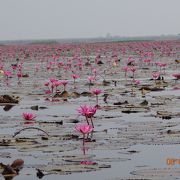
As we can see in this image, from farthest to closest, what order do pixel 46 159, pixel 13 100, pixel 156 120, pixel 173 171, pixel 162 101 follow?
1. pixel 13 100
2. pixel 162 101
3. pixel 156 120
4. pixel 46 159
5. pixel 173 171

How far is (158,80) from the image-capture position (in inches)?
528

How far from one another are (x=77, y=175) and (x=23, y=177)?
46 cm

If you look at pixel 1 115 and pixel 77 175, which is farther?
pixel 1 115

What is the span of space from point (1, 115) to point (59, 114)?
929mm

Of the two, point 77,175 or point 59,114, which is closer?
point 77,175

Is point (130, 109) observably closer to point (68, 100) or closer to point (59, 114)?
point (59, 114)

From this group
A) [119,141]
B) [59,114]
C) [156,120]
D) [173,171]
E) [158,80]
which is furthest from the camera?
[158,80]

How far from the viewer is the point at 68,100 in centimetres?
1003

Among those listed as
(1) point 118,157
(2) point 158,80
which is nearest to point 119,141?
(1) point 118,157

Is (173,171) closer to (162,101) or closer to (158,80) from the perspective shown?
(162,101)

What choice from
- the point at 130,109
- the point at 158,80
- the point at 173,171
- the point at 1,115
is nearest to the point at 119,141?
the point at 173,171

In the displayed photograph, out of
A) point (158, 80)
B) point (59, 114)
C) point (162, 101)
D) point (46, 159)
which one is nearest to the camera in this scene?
point (46, 159)

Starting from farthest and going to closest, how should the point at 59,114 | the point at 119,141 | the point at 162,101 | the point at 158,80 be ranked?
the point at 158,80
the point at 162,101
the point at 59,114
the point at 119,141

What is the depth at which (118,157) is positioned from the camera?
515cm
